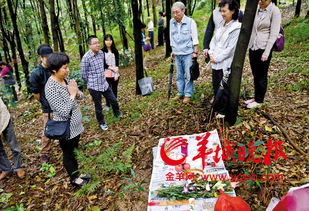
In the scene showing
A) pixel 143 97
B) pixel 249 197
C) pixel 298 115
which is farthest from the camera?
pixel 143 97

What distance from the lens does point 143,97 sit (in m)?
6.62

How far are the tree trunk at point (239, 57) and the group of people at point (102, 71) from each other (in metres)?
0.22

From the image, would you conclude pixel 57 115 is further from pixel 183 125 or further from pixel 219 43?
pixel 219 43

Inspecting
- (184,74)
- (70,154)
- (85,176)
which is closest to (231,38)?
(184,74)

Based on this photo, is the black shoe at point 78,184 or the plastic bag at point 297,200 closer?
the plastic bag at point 297,200

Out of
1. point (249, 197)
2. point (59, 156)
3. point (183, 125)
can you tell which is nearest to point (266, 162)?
point (249, 197)

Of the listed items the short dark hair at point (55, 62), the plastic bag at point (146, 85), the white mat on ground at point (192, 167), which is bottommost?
the white mat on ground at point (192, 167)

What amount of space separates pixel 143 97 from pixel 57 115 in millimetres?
3811

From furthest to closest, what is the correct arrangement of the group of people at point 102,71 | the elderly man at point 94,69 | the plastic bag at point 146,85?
the plastic bag at point 146,85
the elderly man at point 94,69
the group of people at point 102,71

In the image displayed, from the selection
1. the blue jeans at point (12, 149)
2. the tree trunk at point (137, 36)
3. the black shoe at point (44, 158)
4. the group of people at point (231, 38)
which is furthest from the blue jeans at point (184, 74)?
the blue jeans at point (12, 149)

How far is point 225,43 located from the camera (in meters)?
3.54

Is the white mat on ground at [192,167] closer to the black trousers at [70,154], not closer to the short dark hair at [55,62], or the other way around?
the black trousers at [70,154]

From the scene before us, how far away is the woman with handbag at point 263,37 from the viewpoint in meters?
3.44

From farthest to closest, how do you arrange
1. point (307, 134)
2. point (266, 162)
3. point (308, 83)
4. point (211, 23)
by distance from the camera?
point (308, 83) < point (211, 23) < point (307, 134) < point (266, 162)
